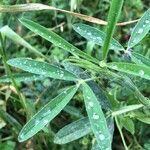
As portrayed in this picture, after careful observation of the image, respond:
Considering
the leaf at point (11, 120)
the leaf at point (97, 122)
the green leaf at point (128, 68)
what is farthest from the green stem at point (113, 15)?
the leaf at point (11, 120)

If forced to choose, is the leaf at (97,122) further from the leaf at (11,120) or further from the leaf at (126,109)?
the leaf at (11,120)

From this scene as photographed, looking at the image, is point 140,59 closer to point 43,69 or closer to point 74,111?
point 43,69

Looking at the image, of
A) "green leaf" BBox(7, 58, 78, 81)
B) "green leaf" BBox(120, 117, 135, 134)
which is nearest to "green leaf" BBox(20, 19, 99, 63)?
"green leaf" BBox(7, 58, 78, 81)

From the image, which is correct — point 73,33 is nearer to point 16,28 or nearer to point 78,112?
point 16,28

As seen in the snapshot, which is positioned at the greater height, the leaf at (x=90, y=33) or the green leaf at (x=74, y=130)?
the leaf at (x=90, y=33)

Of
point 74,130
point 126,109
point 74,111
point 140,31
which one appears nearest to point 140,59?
point 140,31

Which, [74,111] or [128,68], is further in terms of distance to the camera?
[74,111]
